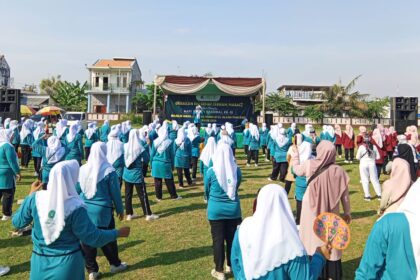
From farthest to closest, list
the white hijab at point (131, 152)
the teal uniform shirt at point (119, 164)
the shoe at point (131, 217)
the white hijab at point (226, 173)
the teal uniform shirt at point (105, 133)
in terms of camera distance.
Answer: the teal uniform shirt at point (105, 133) < the shoe at point (131, 217) < the teal uniform shirt at point (119, 164) < the white hijab at point (131, 152) < the white hijab at point (226, 173)

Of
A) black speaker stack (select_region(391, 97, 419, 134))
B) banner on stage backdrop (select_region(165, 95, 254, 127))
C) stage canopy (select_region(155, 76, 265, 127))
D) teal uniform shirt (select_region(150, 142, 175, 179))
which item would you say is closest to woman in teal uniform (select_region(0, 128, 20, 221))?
teal uniform shirt (select_region(150, 142, 175, 179))

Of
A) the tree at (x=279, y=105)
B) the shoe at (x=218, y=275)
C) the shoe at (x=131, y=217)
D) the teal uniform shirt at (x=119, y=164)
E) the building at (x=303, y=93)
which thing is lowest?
the shoe at (x=218, y=275)

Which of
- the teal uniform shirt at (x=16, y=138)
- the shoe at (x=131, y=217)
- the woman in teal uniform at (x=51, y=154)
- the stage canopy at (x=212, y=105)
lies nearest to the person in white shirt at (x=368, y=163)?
the shoe at (x=131, y=217)

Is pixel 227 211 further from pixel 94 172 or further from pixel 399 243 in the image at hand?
pixel 399 243

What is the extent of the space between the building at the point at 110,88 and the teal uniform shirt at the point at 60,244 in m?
41.8

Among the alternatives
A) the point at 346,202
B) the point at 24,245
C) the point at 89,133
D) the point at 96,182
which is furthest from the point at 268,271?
the point at 89,133

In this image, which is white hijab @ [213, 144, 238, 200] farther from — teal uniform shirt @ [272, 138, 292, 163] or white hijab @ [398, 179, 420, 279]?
teal uniform shirt @ [272, 138, 292, 163]

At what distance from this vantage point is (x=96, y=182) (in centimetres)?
438

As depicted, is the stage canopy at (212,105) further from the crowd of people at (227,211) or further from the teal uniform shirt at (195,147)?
the crowd of people at (227,211)

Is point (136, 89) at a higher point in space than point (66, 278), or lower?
higher

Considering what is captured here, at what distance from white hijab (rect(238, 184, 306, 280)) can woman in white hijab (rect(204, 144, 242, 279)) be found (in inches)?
82.1

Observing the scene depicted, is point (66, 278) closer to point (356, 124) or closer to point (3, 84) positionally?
point (356, 124)

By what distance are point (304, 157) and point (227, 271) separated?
203cm

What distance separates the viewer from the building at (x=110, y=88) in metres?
43.4
